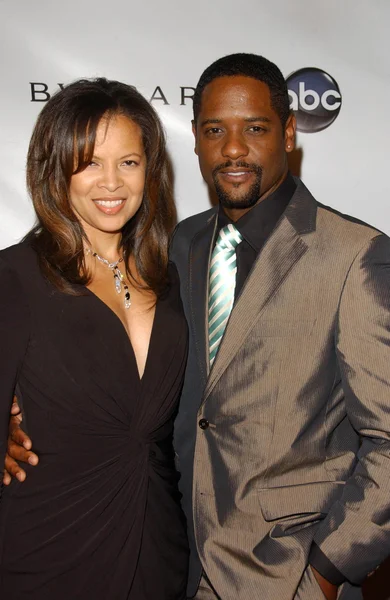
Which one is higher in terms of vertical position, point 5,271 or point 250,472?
point 5,271

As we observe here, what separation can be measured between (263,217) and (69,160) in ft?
1.70

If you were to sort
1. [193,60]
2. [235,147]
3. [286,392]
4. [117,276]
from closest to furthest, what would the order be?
[286,392], [235,147], [117,276], [193,60]

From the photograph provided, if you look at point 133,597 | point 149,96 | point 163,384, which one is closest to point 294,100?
point 149,96

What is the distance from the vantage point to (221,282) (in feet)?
6.16

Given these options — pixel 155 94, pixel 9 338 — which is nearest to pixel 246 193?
pixel 9 338

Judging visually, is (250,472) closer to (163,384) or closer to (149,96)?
(163,384)

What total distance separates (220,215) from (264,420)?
593mm

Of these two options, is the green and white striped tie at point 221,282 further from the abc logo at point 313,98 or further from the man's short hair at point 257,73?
the abc logo at point 313,98

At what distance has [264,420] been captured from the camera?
68.6 inches

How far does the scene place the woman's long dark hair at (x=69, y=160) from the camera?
177cm

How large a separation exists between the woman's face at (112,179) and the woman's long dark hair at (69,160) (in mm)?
24

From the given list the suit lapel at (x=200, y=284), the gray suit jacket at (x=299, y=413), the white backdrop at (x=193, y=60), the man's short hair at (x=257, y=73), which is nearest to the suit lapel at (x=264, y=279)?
the gray suit jacket at (x=299, y=413)

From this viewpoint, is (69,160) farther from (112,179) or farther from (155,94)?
(155,94)

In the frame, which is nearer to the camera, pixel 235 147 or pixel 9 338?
pixel 9 338
